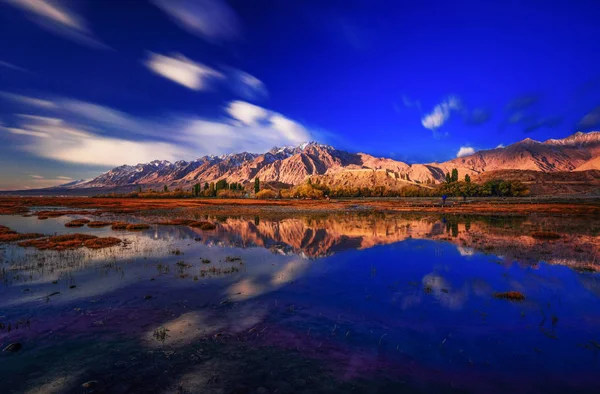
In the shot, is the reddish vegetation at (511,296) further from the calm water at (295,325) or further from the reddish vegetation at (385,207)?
the reddish vegetation at (385,207)

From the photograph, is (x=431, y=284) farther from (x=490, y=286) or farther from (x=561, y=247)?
(x=561, y=247)

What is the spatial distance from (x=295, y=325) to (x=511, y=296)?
39.8 ft

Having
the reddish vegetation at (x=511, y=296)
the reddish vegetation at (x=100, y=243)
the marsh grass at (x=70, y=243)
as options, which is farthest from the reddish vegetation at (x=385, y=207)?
the reddish vegetation at (x=511, y=296)

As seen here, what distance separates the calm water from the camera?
909 cm

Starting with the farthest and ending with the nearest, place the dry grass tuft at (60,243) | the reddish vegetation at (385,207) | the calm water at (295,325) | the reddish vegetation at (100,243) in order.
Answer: the reddish vegetation at (385,207), the reddish vegetation at (100,243), the dry grass tuft at (60,243), the calm water at (295,325)

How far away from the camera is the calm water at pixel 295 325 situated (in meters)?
9.09

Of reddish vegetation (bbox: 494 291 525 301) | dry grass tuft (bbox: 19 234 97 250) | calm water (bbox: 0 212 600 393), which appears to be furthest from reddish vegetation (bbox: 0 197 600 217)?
reddish vegetation (bbox: 494 291 525 301)

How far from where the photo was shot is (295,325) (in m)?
12.8

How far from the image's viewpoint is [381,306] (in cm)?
1513

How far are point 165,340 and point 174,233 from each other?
104ft

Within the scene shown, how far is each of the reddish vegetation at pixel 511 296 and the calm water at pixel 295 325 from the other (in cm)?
63

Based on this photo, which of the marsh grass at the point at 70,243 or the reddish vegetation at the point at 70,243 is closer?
the marsh grass at the point at 70,243

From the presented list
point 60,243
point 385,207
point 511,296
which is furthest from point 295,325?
point 385,207

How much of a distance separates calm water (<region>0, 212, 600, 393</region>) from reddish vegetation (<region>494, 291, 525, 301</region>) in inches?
25.0
